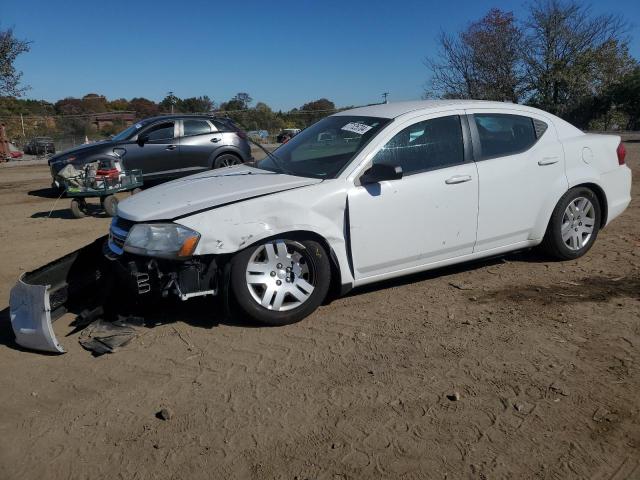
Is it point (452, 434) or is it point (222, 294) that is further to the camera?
point (222, 294)

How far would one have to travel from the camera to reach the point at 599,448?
2.72m

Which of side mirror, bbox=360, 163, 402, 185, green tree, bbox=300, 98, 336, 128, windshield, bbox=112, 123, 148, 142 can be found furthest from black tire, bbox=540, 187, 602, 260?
green tree, bbox=300, 98, 336, 128

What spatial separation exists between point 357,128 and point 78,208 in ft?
20.2

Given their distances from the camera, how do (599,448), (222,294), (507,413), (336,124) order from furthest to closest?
(336,124) → (222,294) → (507,413) → (599,448)

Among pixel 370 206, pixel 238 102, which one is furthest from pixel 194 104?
pixel 370 206

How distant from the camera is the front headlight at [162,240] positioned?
393 cm

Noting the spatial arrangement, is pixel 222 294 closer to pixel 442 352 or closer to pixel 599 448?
pixel 442 352

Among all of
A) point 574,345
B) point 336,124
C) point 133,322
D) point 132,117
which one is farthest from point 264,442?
point 132,117

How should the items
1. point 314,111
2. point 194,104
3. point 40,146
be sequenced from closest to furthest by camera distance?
point 40,146, point 314,111, point 194,104

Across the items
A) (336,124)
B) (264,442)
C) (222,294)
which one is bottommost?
(264,442)

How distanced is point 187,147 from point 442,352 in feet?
30.3

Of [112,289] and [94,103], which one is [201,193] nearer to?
[112,289]

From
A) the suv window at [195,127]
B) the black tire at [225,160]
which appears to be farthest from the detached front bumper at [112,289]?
the suv window at [195,127]

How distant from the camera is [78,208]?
9266 mm
